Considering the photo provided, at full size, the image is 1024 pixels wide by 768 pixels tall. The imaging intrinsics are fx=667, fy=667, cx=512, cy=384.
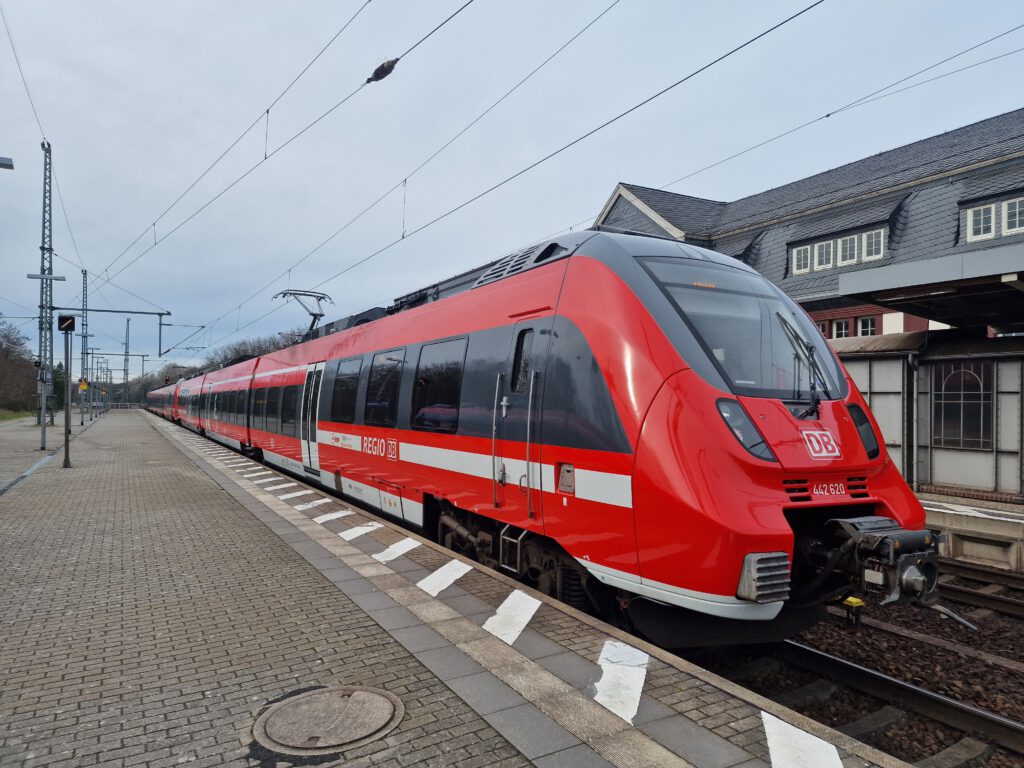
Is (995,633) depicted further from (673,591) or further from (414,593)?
(414,593)

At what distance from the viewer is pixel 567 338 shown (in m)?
5.48

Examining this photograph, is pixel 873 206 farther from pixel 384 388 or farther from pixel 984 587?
pixel 384 388

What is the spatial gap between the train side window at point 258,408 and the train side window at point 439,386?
11347 millimetres

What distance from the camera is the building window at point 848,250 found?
2317cm

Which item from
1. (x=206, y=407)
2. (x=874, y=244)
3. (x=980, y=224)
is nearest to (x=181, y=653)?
(x=980, y=224)

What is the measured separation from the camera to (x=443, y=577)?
Result: 6703 mm

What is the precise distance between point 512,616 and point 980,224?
69.0 feet

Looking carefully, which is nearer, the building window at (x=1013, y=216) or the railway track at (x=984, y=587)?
the railway track at (x=984, y=587)

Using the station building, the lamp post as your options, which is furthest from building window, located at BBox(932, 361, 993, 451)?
the lamp post

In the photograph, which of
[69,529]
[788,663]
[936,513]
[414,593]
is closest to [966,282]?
[936,513]

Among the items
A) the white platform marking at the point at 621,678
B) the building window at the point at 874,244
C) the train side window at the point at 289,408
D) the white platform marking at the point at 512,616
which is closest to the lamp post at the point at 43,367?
the train side window at the point at 289,408

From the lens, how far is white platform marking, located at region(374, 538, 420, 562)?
7664 mm

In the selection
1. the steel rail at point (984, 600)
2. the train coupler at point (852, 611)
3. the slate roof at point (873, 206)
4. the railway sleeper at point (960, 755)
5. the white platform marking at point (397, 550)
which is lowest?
the railway sleeper at point (960, 755)

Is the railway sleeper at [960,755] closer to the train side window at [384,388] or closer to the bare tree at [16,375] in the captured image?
the train side window at [384,388]
